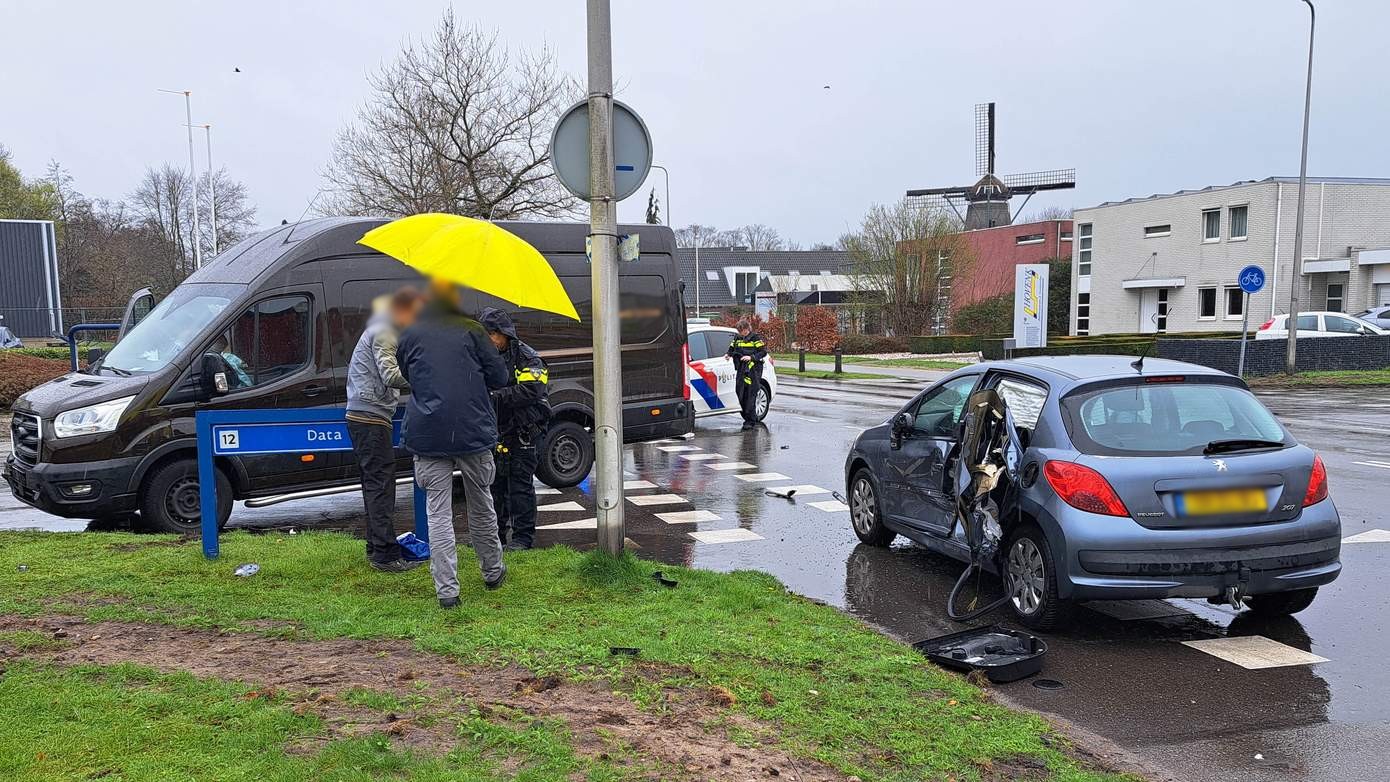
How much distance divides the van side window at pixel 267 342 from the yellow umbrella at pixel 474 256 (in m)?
3.78

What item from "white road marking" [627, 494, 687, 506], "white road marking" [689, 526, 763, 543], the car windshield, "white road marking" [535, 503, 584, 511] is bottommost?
"white road marking" [627, 494, 687, 506]

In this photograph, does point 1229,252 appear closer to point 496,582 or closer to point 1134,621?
point 1134,621

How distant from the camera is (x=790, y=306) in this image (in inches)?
1978

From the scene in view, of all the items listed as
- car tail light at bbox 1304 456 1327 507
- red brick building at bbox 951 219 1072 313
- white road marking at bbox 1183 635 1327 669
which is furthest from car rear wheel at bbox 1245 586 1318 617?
red brick building at bbox 951 219 1072 313

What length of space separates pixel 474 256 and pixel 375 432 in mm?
1832

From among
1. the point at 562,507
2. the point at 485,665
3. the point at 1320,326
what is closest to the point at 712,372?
the point at 562,507

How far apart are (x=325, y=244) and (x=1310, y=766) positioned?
27.4 feet

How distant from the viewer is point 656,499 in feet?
35.0

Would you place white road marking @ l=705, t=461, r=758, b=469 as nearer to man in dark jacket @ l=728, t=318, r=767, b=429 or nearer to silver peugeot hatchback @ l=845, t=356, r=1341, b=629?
man in dark jacket @ l=728, t=318, r=767, b=429

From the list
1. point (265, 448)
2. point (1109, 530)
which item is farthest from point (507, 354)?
point (1109, 530)

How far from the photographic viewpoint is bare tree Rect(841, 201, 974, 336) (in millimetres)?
45500

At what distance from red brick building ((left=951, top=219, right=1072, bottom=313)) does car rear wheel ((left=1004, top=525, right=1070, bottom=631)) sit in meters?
49.1

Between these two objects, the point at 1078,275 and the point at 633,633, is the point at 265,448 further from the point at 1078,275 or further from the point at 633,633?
the point at 1078,275

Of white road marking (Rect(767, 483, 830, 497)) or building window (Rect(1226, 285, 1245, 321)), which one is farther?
building window (Rect(1226, 285, 1245, 321))
